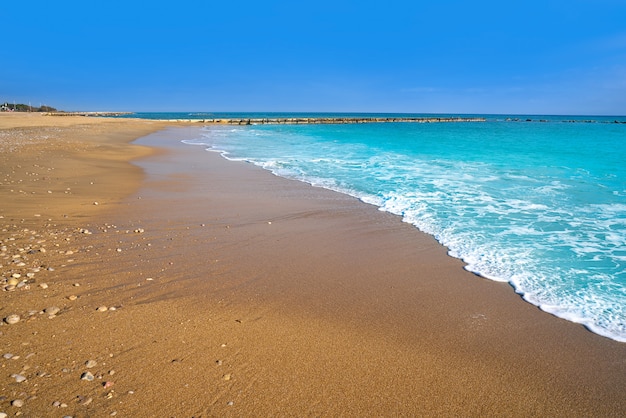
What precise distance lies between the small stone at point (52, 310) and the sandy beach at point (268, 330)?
29 mm

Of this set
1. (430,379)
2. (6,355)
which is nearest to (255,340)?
(430,379)

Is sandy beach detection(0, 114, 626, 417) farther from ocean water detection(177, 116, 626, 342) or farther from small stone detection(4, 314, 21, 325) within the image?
ocean water detection(177, 116, 626, 342)

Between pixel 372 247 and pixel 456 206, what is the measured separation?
4.03m

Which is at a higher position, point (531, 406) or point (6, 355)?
point (6, 355)

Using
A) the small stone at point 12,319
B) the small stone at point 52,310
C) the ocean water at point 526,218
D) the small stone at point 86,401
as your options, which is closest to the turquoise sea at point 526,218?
the ocean water at point 526,218

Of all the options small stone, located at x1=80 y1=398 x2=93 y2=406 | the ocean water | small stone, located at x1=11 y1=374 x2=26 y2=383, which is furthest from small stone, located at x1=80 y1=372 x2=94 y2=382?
the ocean water

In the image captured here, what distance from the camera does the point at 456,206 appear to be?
9719 mm

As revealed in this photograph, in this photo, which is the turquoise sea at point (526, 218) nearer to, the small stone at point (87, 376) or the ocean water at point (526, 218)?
the ocean water at point (526, 218)

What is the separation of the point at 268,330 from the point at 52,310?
218 cm

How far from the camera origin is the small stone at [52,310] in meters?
4.00

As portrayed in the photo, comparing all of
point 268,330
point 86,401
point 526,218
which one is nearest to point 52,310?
point 86,401

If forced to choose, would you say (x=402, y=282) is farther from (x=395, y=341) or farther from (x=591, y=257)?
(x=591, y=257)

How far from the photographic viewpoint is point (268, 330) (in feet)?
13.1

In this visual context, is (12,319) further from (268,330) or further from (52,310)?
(268,330)
